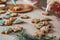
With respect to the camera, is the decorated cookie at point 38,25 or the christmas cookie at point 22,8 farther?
the christmas cookie at point 22,8

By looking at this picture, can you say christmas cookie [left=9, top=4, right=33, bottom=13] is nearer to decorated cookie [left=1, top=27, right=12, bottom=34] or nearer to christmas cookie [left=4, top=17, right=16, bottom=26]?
christmas cookie [left=4, top=17, right=16, bottom=26]

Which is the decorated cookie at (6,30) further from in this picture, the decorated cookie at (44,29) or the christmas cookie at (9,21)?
the decorated cookie at (44,29)

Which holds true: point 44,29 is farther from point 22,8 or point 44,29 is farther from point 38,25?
point 22,8

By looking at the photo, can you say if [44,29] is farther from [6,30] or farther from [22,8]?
[22,8]

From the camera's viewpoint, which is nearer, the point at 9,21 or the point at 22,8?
the point at 9,21

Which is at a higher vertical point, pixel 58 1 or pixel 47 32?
pixel 58 1

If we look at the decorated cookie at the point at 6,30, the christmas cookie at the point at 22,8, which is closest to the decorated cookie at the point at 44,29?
the decorated cookie at the point at 6,30

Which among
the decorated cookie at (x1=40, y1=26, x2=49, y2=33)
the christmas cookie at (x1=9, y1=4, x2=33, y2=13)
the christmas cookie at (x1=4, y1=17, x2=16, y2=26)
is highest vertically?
the christmas cookie at (x1=9, y1=4, x2=33, y2=13)

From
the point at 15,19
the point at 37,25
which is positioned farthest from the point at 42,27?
the point at 15,19

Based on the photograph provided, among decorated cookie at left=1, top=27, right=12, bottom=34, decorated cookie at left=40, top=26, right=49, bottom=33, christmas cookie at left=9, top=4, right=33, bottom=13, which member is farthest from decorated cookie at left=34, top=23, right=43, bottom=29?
christmas cookie at left=9, top=4, right=33, bottom=13

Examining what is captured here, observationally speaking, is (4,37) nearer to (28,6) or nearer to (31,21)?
(31,21)

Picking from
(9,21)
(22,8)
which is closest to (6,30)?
(9,21)
